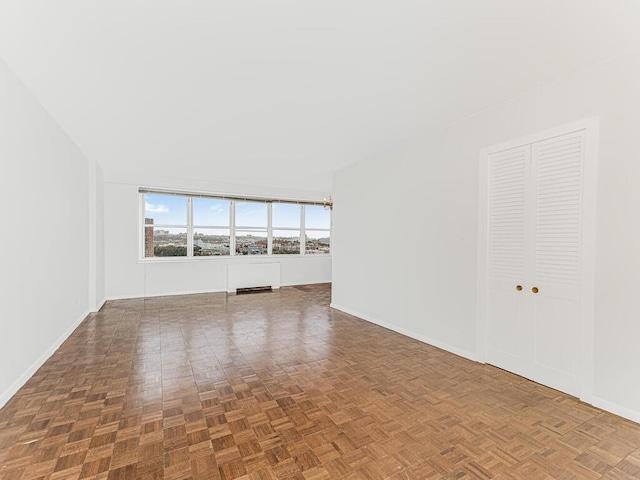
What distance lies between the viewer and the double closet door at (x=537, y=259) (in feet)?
8.11

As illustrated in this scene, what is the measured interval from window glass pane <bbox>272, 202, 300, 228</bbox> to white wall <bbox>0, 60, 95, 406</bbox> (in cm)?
455

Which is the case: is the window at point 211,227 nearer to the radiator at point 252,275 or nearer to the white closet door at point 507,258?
the radiator at point 252,275

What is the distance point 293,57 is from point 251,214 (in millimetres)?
5888

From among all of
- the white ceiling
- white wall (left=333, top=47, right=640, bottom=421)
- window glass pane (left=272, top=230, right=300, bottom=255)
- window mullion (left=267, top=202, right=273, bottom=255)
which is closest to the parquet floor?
white wall (left=333, top=47, right=640, bottom=421)

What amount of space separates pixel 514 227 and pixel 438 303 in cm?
121

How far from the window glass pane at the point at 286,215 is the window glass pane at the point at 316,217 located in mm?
262

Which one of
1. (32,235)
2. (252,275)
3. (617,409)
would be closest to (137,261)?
(252,275)

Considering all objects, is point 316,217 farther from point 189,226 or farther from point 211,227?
point 189,226

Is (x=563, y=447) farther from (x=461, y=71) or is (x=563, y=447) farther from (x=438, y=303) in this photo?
(x=461, y=71)

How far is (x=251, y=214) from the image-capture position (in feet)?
25.7

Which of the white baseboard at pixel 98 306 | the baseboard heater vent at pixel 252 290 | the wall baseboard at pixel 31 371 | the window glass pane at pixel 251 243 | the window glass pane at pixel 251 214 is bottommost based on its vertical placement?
the baseboard heater vent at pixel 252 290

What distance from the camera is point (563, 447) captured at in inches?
72.7

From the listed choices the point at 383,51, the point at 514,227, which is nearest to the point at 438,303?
the point at 514,227

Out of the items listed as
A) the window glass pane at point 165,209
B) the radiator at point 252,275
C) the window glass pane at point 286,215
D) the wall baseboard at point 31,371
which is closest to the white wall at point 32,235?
the wall baseboard at point 31,371
